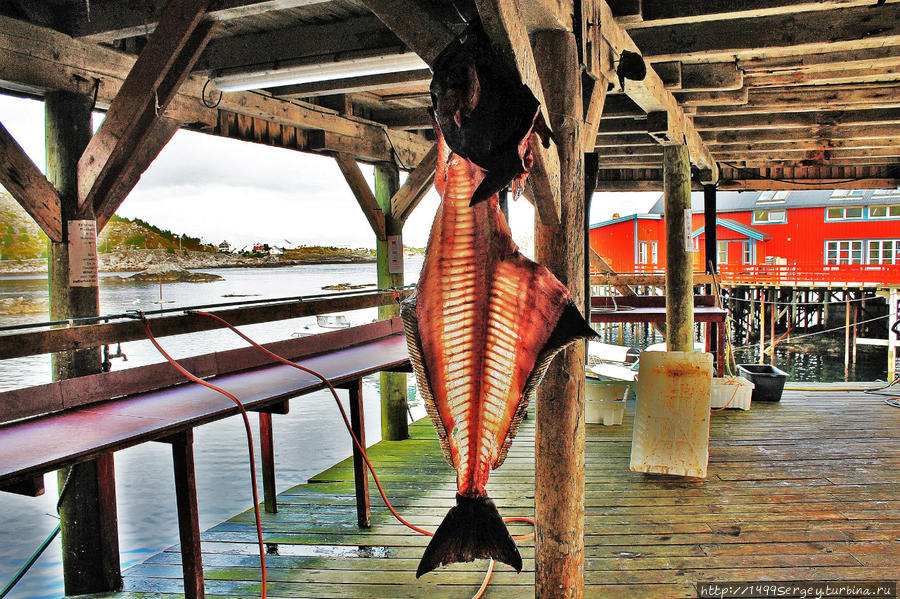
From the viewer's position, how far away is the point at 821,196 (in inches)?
1158

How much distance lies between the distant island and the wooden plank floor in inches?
207

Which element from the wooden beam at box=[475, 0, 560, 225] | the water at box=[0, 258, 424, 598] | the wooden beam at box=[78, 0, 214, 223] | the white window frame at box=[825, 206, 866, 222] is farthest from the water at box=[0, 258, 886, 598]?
the white window frame at box=[825, 206, 866, 222]

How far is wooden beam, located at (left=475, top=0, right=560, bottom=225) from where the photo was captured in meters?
1.47

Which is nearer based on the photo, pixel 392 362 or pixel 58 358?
pixel 58 358

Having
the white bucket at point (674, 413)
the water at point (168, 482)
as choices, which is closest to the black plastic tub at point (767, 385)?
the white bucket at point (674, 413)

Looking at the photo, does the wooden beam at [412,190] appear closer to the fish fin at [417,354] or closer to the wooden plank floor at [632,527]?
the wooden plank floor at [632,527]

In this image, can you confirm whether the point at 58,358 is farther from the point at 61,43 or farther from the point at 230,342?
the point at 230,342

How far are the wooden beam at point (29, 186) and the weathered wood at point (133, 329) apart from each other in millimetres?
680

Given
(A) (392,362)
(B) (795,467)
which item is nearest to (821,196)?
(B) (795,467)

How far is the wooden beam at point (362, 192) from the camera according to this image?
6.78 metres

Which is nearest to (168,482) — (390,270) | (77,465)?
(390,270)

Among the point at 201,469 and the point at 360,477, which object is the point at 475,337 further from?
the point at 201,469

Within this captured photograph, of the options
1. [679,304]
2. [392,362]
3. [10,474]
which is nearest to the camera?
[10,474]

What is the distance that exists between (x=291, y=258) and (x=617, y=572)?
1160 cm
